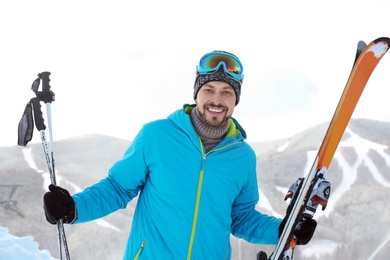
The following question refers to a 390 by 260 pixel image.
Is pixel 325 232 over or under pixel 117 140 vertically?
under

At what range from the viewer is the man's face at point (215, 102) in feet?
8.59

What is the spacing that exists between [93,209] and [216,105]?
0.97 metres

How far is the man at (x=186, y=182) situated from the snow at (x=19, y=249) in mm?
4678

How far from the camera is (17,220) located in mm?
39844

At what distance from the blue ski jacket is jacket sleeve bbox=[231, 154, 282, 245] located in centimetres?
15

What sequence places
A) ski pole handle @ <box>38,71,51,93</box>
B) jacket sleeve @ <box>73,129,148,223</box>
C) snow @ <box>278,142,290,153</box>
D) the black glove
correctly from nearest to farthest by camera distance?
the black glove → jacket sleeve @ <box>73,129,148,223</box> → ski pole handle @ <box>38,71,51,93</box> → snow @ <box>278,142,290,153</box>

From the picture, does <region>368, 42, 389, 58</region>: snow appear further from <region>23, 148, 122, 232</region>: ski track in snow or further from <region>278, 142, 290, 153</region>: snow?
<region>278, 142, 290, 153</region>: snow

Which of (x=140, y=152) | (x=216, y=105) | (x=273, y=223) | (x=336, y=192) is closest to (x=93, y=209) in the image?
(x=140, y=152)

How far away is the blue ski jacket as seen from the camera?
2.47 meters

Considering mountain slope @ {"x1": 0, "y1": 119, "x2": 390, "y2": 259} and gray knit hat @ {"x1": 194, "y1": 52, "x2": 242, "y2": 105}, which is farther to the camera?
mountain slope @ {"x1": 0, "y1": 119, "x2": 390, "y2": 259}

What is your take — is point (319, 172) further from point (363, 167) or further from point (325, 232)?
point (363, 167)

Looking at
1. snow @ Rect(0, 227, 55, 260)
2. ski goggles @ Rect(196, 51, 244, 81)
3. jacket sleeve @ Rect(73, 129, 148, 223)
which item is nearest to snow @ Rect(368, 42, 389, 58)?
ski goggles @ Rect(196, 51, 244, 81)

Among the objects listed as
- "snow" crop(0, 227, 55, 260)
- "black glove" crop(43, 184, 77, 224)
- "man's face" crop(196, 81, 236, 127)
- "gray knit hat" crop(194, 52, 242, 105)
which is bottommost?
"snow" crop(0, 227, 55, 260)

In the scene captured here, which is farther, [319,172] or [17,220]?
[17,220]
